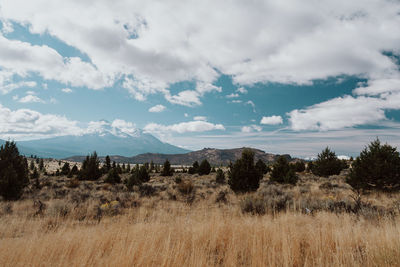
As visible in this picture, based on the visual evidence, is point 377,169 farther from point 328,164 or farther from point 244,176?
point 328,164

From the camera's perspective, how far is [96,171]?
96.4 ft

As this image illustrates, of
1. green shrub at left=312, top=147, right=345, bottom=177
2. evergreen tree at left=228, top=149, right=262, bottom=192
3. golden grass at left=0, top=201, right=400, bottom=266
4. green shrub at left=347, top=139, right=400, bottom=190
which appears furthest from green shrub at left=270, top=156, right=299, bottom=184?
golden grass at left=0, top=201, right=400, bottom=266

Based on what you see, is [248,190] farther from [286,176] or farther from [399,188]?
[399,188]

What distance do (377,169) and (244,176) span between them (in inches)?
320

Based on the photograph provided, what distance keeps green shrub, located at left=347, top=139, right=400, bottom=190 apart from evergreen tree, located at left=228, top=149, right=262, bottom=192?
642cm

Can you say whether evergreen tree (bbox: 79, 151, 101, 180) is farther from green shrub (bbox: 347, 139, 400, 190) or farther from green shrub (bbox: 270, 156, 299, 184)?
green shrub (bbox: 347, 139, 400, 190)

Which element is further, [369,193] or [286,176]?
[286,176]

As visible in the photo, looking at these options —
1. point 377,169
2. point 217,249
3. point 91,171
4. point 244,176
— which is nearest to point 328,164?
point 377,169

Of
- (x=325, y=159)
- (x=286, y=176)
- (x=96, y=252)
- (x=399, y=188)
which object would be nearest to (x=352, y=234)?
(x=96, y=252)

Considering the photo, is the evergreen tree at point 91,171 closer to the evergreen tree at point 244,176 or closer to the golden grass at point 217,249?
the evergreen tree at point 244,176

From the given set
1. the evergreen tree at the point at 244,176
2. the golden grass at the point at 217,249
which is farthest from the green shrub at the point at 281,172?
the golden grass at the point at 217,249

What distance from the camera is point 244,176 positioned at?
44.4 ft

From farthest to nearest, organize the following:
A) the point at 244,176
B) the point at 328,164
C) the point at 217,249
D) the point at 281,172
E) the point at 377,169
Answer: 1. the point at 328,164
2. the point at 281,172
3. the point at 244,176
4. the point at 377,169
5. the point at 217,249

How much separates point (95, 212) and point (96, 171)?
77.2 feet
